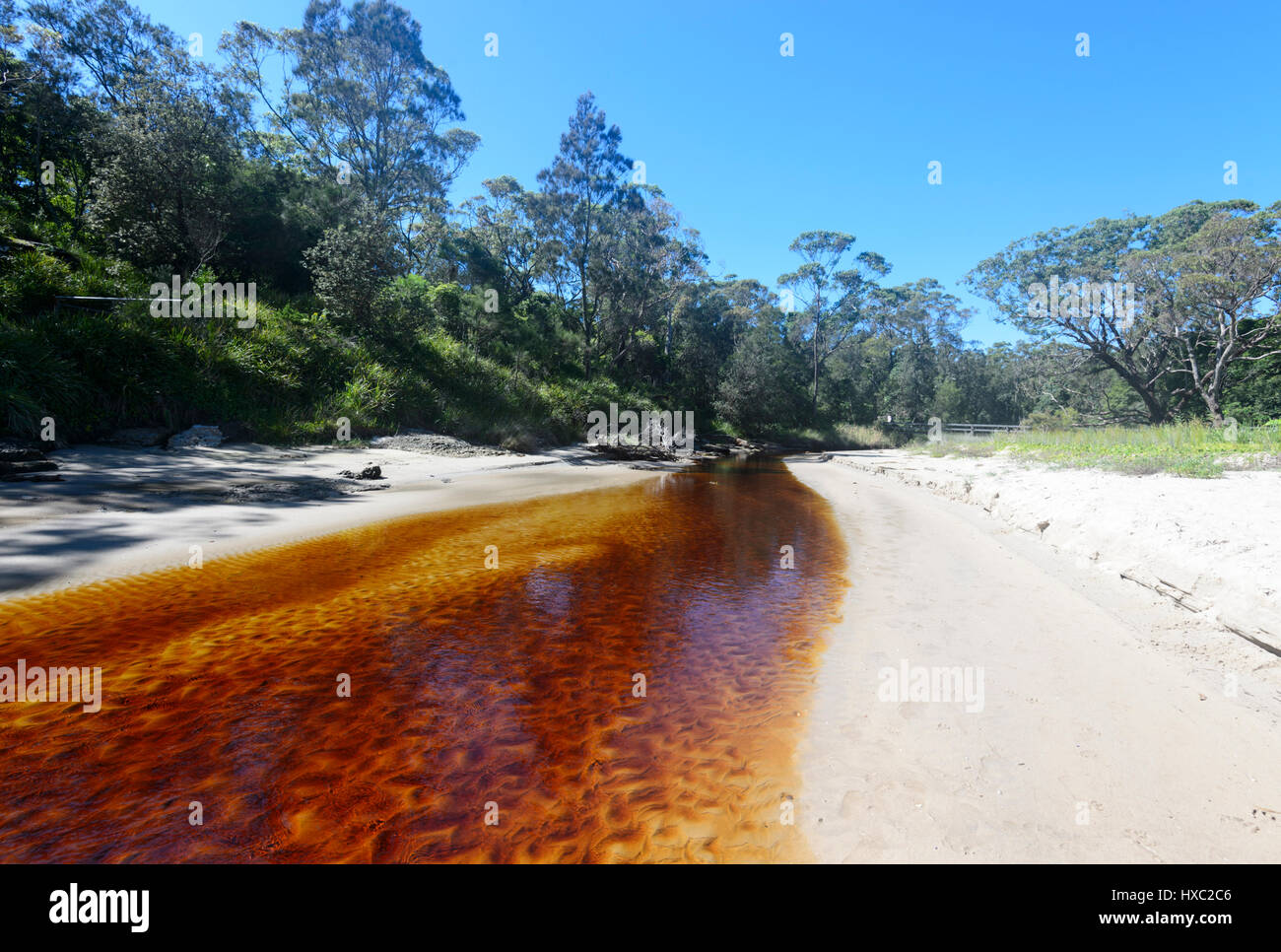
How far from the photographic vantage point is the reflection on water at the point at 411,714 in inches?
90.4

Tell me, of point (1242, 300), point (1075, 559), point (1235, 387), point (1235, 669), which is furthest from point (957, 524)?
point (1235, 387)

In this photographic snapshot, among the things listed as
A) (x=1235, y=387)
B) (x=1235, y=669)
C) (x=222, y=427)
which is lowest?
(x=1235, y=669)

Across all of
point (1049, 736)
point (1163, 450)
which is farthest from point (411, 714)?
point (1163, 450)

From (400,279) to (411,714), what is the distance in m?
27.6

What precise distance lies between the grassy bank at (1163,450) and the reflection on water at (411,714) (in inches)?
349

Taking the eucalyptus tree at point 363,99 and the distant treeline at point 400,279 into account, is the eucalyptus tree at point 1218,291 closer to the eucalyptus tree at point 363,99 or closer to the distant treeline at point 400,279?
the distant treeline at point 400,279

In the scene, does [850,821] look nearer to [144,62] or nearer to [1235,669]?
[1235,669]

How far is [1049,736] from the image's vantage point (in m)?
2.95

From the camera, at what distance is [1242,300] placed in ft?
75.7

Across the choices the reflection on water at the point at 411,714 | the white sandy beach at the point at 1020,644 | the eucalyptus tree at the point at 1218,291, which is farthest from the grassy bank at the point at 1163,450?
the eucalyptus tree at the point at 1218,291

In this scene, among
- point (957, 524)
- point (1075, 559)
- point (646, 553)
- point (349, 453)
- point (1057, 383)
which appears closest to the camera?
point (1075, 559)

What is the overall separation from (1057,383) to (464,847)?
5067cm

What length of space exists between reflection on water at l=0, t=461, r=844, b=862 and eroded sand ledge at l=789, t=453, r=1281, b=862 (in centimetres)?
39
